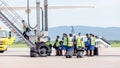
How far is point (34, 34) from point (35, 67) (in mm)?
11065

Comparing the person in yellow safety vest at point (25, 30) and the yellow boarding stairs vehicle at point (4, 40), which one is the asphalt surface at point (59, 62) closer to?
the person in yellow safety vest at point (25, 30)

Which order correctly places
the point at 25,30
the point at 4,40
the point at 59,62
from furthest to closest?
the point at 4,40 < the point at 25,30 < the point at 59,62

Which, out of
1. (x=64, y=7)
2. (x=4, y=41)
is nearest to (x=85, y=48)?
(x=4, y=41)

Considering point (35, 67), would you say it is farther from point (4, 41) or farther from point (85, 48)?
point (4, 41)

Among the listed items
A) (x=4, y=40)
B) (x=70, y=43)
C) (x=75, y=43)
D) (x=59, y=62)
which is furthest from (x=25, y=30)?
(x=4, y=40)

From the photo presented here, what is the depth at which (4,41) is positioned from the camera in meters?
45.3

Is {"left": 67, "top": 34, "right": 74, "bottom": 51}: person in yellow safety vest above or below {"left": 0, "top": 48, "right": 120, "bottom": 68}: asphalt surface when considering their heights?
above

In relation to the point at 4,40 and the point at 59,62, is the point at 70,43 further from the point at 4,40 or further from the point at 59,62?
the point at 4,40

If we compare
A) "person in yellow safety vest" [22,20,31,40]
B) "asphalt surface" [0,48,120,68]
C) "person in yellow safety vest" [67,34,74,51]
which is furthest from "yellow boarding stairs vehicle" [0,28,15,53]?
"asphalt surface" [0,48,120,68]

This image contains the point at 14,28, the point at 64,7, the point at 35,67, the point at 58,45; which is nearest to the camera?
the point at 35,67

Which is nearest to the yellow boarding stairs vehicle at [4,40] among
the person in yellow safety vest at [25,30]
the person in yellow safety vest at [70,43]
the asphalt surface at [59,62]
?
the person in yellow safety vest at [25,30]

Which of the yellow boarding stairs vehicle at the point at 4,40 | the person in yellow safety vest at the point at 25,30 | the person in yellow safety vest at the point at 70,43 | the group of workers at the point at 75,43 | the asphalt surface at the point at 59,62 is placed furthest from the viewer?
the yellow boarding stairs vehicle at the point at 4,40

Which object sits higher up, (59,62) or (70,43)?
(70,43)

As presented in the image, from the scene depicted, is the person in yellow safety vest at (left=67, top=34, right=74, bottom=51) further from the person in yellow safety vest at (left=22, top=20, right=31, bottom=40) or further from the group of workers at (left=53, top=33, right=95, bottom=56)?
the person in yellow safety vest at (left=22, top=20, right=31, bottom=40)
